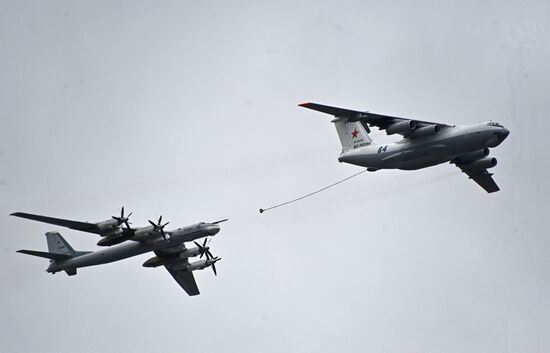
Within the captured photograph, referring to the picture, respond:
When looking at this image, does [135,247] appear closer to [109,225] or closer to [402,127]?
[109,225]

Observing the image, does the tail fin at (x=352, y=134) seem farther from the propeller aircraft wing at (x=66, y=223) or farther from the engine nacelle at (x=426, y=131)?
the propeller aircraft wing at (x=66, y=223)

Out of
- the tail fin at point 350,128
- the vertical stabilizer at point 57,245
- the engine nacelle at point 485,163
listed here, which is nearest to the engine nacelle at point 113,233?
the vertical stabilizer at point 57,245

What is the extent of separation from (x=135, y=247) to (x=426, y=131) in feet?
55.7

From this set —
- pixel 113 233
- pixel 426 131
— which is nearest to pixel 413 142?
pixel 426 131

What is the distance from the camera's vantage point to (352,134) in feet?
175

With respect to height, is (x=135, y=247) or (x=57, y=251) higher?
(x=57, y=251)

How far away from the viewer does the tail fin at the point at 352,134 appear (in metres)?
53.1

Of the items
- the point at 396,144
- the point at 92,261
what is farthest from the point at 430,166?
the point at 92,261

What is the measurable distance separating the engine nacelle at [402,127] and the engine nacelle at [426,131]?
318mm

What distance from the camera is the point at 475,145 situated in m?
49.1

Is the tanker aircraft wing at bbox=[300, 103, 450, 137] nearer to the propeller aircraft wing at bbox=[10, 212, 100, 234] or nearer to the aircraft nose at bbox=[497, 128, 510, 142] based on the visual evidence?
the aircraft nose at bbox=[497, 128, 510, 142]

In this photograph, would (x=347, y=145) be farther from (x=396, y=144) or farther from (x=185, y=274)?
(x=185, y=274)

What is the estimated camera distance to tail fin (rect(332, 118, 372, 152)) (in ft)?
174

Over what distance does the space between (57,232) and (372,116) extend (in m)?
21.2
